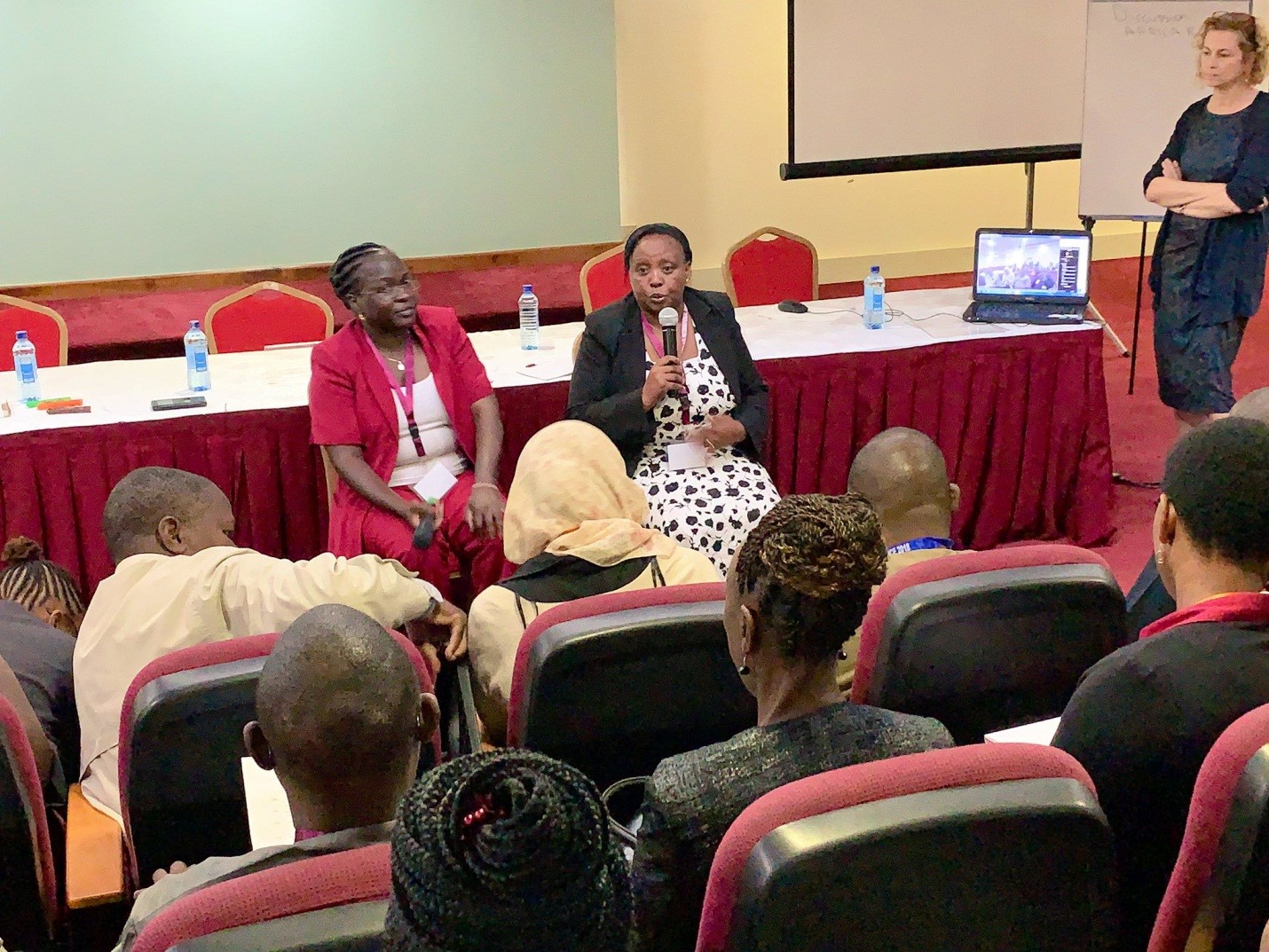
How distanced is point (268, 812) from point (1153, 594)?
59.2 inches

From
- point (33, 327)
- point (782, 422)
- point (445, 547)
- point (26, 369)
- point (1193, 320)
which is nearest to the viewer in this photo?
point (445, 547)

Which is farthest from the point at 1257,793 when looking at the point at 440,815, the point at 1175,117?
the point at 1175,117

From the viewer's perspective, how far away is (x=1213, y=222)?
404cm

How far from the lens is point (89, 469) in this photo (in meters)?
3.47

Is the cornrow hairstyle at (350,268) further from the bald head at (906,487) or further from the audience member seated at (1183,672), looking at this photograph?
the audience member seated at (1183,672)

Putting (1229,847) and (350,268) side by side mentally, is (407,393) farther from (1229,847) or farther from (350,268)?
(1229,847)

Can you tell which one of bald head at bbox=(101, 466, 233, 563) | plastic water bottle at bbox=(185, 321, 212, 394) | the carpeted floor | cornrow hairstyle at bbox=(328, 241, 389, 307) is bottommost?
the carpeted floor

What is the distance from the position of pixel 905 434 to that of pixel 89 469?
2.21 meters

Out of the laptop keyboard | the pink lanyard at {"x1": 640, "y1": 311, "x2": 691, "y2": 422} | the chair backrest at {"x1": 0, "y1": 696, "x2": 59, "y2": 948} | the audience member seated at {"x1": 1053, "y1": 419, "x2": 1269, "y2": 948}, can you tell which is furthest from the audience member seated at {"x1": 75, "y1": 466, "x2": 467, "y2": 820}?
the laptop keyboard

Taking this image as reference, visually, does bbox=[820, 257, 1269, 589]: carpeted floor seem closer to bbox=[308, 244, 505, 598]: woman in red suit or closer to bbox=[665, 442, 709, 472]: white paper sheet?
bbox=[665, 442, 709, 472]: white paper sheet

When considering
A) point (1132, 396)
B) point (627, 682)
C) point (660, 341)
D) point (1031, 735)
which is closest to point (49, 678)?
point (627, 682)

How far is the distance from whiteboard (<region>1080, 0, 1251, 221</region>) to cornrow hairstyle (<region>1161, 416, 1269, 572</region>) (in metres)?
4.59

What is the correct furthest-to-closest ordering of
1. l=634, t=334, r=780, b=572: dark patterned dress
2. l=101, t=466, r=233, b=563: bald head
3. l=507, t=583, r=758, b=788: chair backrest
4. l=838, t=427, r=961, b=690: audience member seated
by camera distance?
l=634, t=334, r=780, b=572: dark patterned dress < l=101, t=466, r=233, b=563: bald head < l=838, t=427, r=961, b=690: audience member seated < l=507, t=583, r=758, b=788: chair backrest

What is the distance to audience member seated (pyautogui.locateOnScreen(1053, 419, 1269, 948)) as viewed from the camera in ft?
4.81
